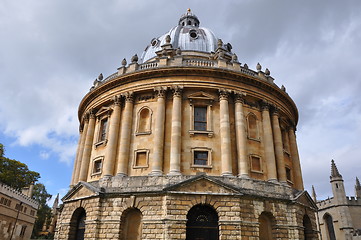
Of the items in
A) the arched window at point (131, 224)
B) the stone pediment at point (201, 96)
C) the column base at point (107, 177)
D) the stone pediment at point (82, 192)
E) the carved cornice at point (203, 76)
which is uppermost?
the carved cornice at point (203, 76)

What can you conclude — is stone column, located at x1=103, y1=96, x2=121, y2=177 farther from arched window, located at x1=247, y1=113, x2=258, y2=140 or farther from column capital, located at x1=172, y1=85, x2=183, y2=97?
arched window, located at x1=247, y1=113, x2=258, y2=140

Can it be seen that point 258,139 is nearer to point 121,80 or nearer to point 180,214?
point 180,214

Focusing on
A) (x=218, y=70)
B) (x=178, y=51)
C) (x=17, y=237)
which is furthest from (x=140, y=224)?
(x=17, y=237)

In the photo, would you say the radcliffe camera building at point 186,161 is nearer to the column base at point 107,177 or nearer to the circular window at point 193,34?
the column base at point 107,177

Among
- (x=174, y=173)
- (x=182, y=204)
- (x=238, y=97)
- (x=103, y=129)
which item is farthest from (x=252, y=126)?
(x=103, y=129)

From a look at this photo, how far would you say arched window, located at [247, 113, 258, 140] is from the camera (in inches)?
1001

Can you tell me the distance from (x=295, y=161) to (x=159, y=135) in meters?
14.6

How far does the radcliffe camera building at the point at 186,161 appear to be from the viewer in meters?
20.2

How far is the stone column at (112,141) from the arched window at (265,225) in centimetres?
1186

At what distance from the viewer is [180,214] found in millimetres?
19641

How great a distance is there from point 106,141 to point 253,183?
12.7 metres

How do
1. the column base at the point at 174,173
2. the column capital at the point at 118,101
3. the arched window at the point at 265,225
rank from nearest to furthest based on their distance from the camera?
the column base at the point at 174,173, the arched window at the point at 265,225, the column capital at the point at 118,101

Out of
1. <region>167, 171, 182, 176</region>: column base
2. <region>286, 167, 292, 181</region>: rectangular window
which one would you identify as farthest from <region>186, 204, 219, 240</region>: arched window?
<region>286, 167, 292, 181</region>: rectangular window

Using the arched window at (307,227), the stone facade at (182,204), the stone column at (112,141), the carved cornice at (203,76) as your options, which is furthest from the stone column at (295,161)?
the stone column at (112,141)
